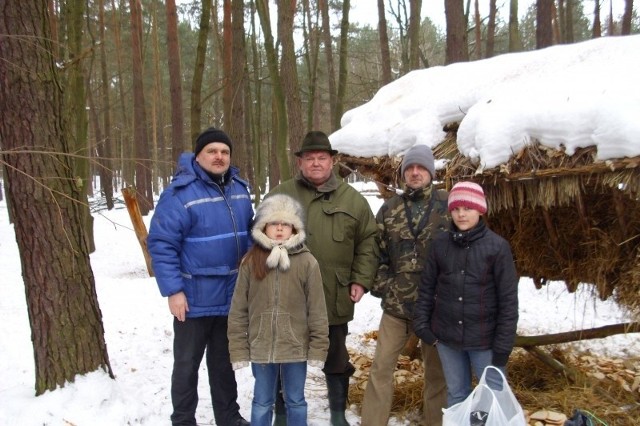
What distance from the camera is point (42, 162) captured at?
10.6ft

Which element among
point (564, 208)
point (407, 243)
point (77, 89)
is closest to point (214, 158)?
point (407, 243)

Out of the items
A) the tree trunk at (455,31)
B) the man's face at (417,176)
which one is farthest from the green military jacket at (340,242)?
the tree trunk at (455,31)

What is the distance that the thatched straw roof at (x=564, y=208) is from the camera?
2717mm

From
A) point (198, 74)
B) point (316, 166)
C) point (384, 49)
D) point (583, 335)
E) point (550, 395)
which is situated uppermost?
point (384, 49)

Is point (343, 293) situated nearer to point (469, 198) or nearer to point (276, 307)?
point (276, 307)

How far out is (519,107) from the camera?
9.37ft

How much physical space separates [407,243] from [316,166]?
819 mm

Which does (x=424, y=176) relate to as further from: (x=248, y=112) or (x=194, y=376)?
(x=248, y=112)

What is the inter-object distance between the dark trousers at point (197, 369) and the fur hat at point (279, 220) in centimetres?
71

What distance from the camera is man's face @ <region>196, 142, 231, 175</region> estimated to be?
9.91 feet

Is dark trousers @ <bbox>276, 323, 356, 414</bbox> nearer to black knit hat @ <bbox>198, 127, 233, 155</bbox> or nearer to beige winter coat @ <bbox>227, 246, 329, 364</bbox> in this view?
beige winter coat @ <bbox>227, 246, 329, 364</bbox>

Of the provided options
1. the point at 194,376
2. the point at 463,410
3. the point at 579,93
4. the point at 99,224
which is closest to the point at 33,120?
the point at 194,376

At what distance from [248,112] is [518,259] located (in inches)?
492

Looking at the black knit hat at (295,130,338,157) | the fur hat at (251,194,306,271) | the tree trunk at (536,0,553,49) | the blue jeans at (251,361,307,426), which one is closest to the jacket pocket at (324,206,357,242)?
the fur hat at (251,194,306,271)
